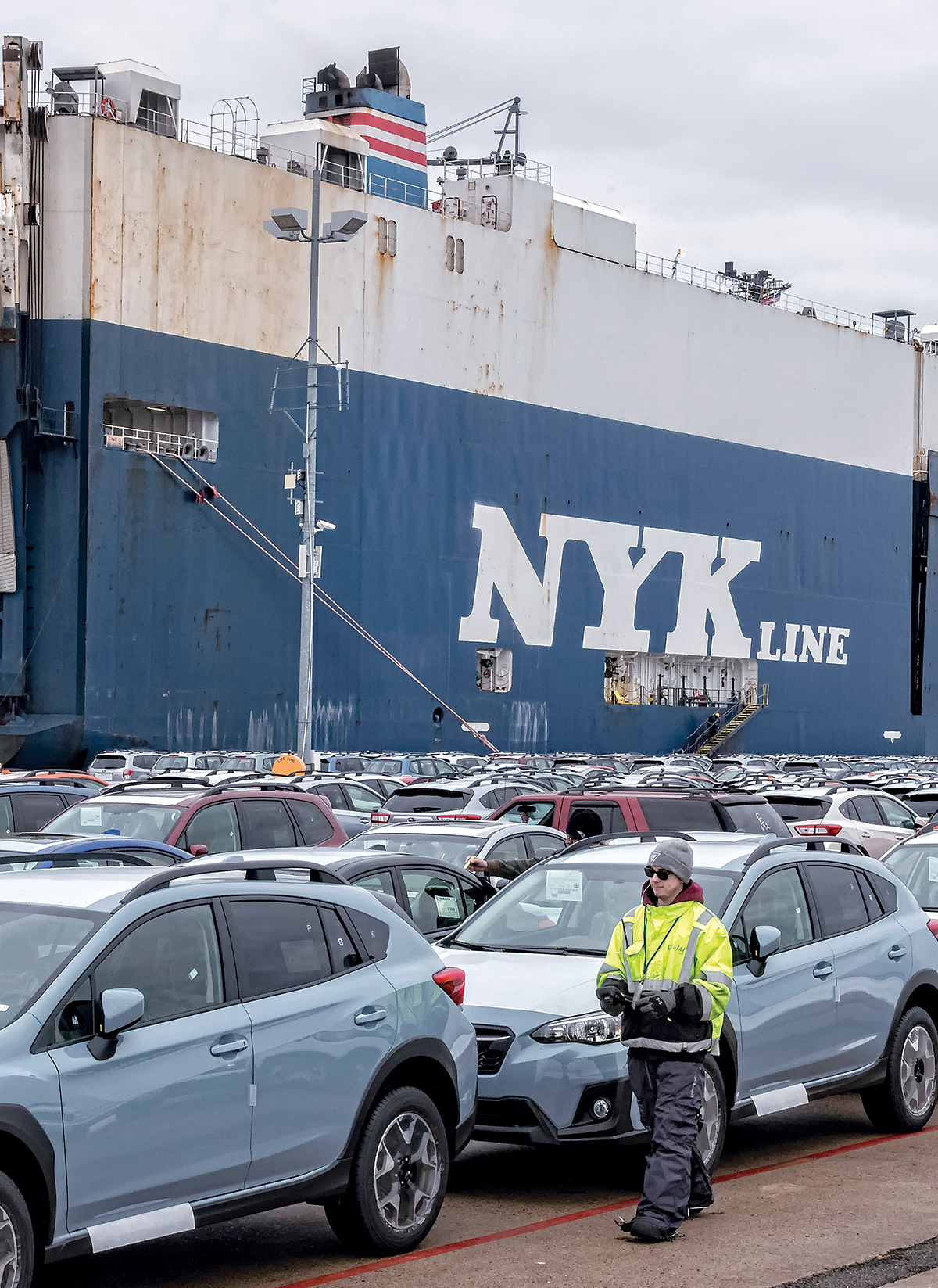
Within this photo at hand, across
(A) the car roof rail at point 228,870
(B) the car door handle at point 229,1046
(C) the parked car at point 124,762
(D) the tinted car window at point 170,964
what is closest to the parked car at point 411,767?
(C) the parked car at point 124,762

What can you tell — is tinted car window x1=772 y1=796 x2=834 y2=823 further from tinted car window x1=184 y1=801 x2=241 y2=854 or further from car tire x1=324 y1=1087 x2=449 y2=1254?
car tire x1=324 y1=1087 x2=449 y2=1254

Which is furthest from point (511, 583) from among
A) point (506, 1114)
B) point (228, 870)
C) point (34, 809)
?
point (228, 870)

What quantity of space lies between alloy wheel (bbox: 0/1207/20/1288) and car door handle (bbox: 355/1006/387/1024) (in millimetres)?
1796

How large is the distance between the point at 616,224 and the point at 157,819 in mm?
44095

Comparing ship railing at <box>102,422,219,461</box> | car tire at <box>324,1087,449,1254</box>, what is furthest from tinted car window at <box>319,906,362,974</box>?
ship railing at <box>102,422,219,461</box>

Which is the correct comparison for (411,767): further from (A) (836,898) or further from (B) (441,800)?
(A) (836,898)

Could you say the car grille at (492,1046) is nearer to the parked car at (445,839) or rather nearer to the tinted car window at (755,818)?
the parked car at (445,839)

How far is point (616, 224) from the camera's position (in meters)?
55.6

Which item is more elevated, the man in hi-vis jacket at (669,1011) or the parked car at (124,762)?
the man in hi-vis jacket at (669,1011)

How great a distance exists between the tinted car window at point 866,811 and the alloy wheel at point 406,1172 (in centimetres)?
1622

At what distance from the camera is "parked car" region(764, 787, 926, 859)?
21.4 m

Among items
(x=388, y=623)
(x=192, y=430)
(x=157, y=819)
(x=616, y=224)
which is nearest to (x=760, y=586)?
→ (x=616, y=224)

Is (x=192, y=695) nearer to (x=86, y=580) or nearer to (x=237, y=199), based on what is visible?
(x=86, y=580)

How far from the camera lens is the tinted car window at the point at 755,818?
15.9 m
